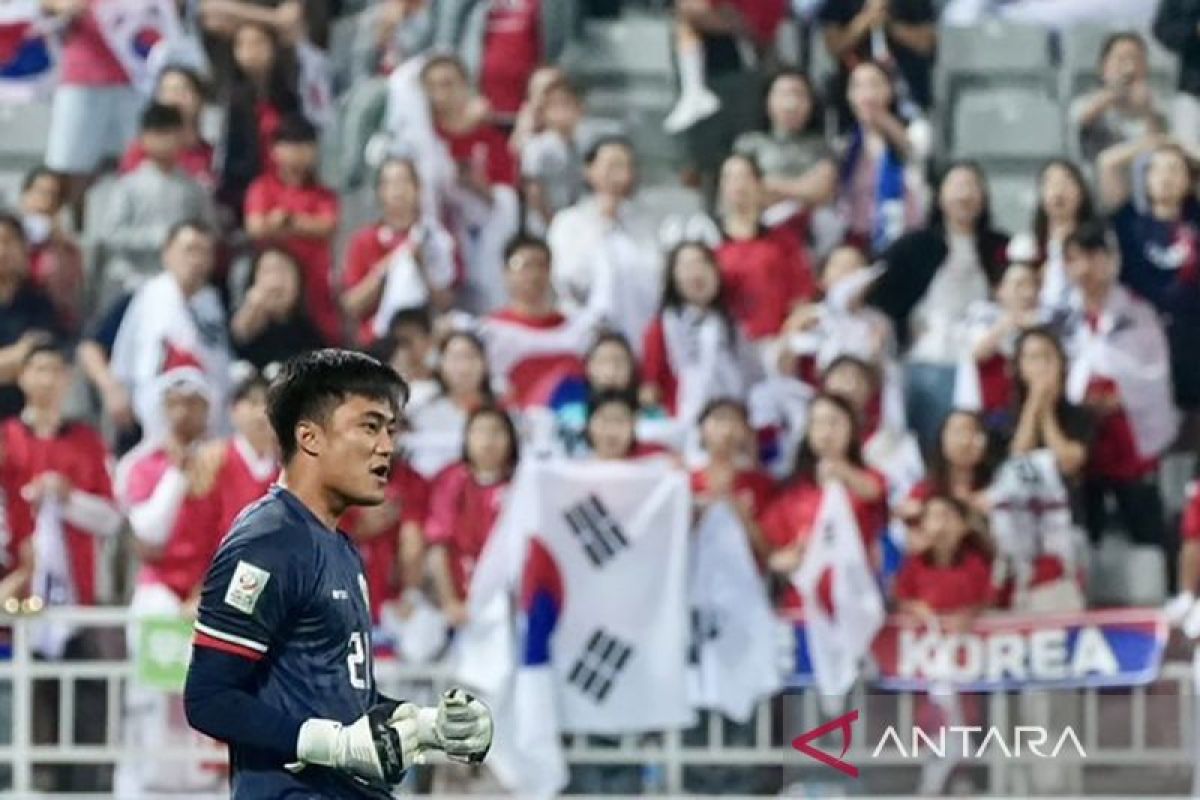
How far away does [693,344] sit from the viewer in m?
13.5

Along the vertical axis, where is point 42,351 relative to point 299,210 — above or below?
below

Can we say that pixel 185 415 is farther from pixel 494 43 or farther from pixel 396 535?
pixel 494 43

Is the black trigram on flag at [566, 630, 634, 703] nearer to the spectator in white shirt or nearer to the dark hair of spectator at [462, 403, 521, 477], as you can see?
the dark hair of spectator at [462, 403, 521, 477]

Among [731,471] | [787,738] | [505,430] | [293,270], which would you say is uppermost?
[293,270]

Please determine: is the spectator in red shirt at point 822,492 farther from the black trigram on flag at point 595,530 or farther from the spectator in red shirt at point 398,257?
the spectator in red shirt at point 398,257

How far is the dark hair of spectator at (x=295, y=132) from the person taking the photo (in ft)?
46.6

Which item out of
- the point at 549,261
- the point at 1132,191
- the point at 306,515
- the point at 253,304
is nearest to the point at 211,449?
the point at 253,304

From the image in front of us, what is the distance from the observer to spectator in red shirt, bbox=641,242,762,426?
1348cm

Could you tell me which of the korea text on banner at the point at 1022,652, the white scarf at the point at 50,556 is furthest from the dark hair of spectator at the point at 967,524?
the white scarf at the point at 50,556

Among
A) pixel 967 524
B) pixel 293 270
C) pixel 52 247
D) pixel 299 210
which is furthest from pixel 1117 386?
pixel 52 247

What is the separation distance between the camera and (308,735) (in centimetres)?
580

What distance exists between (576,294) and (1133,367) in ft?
8.14

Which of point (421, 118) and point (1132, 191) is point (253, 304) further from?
point (1132, 191)

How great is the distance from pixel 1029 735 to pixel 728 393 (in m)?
2.05
